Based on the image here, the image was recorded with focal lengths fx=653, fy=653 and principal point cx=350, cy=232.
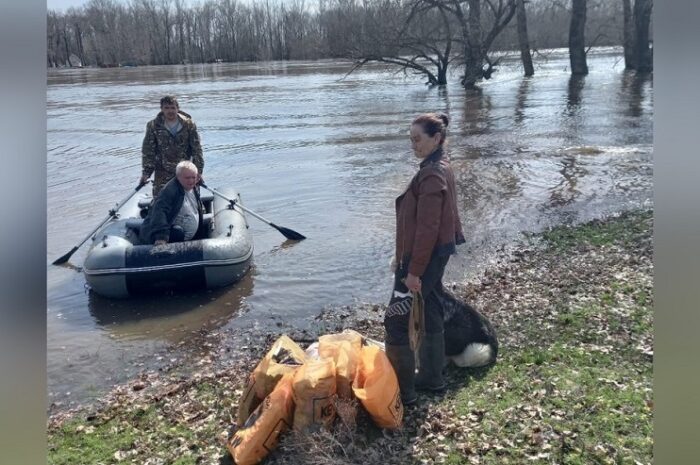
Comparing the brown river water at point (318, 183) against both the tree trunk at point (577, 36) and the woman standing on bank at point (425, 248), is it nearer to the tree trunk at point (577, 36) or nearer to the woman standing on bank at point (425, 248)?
the woman standing on bank at point (425, 248)

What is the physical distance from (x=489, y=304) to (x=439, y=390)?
1989 millimetres

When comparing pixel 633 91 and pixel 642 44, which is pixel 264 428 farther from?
pixel 642 44

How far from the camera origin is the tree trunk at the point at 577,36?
29578 millimetres

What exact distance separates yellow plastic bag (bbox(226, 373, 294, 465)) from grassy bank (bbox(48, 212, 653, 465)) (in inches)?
3.6

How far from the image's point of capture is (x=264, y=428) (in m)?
3.80

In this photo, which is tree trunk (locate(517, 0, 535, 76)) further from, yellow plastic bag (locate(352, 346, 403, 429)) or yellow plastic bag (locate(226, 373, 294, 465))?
yellow plastic bag (locate(226, 373, 294, 465))

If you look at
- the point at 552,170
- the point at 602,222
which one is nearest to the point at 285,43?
the point at 552,170

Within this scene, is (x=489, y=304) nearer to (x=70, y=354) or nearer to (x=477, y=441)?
(x=477, y=441)

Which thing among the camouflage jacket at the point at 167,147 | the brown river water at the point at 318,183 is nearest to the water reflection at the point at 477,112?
the brown river water at the point at 318,183

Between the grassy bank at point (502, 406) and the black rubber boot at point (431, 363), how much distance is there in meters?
0.10

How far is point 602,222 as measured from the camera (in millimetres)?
8883

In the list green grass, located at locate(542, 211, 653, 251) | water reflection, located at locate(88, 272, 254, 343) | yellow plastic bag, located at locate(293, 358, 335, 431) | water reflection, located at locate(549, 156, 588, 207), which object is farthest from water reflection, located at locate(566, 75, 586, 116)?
yellow plastic bag, located at locate(293, 358, 335, 431)

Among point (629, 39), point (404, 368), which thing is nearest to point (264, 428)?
point (404, 368)
